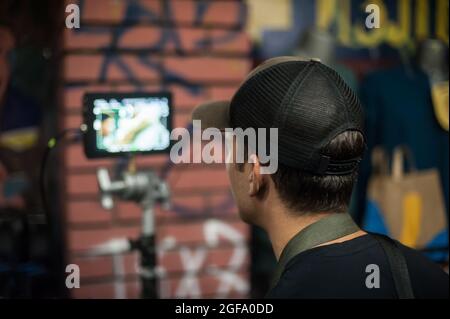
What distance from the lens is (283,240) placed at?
127 centimetres

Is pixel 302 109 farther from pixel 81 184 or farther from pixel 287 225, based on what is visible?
pixel 81 184

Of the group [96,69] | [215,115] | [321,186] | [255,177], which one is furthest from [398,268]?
[96,69]

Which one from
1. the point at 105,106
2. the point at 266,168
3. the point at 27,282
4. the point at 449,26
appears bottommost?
the point at 27,282

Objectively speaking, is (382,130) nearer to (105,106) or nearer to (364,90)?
(364,90)

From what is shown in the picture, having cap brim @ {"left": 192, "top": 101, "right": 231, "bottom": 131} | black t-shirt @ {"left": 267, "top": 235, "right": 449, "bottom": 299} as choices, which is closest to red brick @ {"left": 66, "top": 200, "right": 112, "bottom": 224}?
Answer: cap brim @ {"left": 192, "top": 101, "right": 231, "bottom": 131}

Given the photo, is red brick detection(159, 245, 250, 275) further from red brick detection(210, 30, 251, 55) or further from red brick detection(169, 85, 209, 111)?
red brick detection(210, 30, 251, 55)

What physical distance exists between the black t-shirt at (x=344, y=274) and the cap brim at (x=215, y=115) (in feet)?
1.25

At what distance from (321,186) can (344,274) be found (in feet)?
0.74

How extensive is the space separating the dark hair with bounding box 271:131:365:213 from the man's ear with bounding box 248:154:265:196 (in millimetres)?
39

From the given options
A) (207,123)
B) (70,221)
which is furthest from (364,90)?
(207,123)

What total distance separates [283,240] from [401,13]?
93.0 inches

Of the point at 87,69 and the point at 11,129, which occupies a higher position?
the point at 87,69

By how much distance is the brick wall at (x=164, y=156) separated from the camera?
8.78 feet

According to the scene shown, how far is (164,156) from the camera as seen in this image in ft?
9.24
